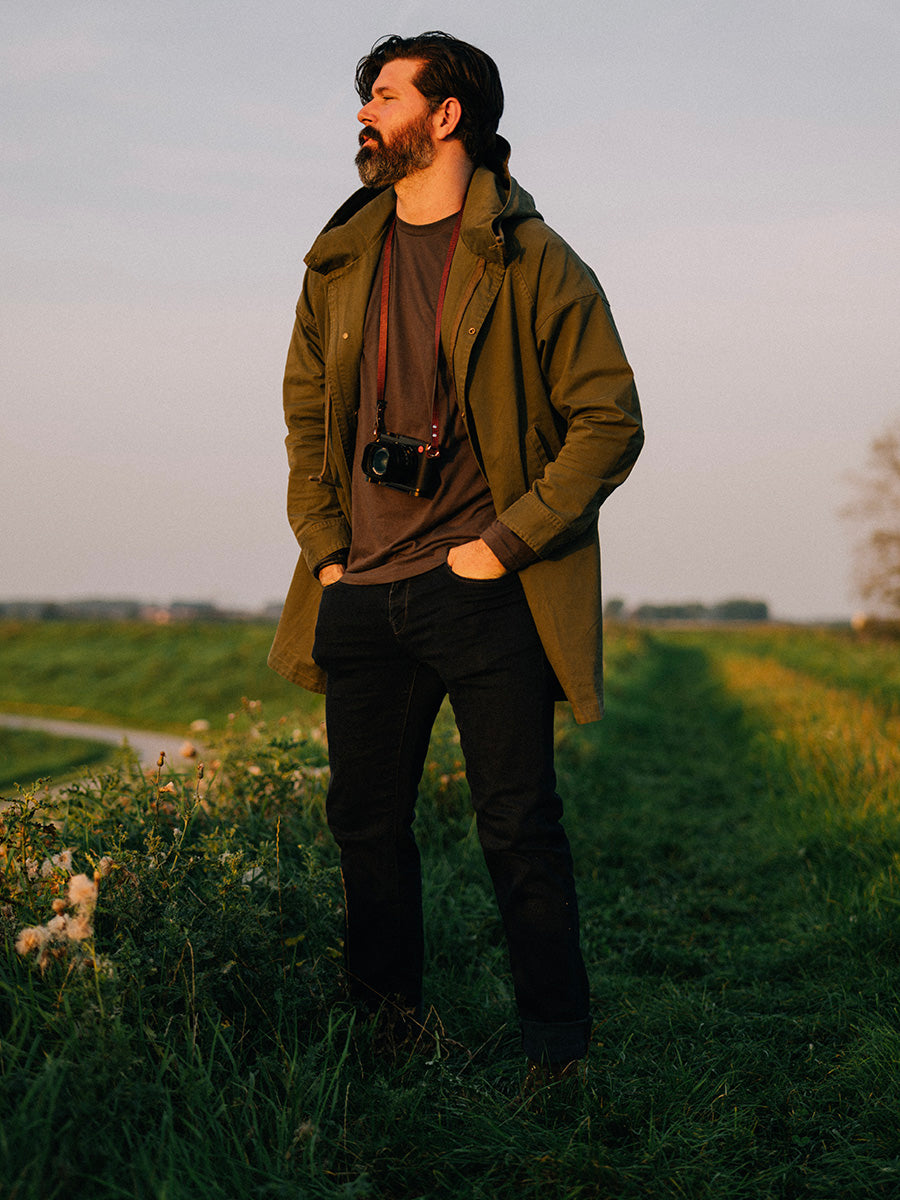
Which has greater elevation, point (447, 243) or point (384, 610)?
point (447, 243)

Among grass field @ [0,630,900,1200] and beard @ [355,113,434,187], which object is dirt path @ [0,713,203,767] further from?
beard @ [355,113,434,187]

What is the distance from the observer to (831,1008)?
3.12 m

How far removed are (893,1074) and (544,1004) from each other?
0.90 meters

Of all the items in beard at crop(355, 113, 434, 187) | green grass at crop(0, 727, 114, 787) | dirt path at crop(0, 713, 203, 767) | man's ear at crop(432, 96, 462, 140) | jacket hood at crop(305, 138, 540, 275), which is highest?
man's ear at crop(432, 96, 462, 140)

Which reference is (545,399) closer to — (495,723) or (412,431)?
(412,431)

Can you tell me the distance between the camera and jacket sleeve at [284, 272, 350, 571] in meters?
2.87

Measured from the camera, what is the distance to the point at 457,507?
2.63 metres

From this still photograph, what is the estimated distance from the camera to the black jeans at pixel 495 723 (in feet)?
8.26

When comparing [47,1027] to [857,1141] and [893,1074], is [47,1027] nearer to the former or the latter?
[857,1141]

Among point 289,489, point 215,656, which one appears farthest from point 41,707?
point 289,489

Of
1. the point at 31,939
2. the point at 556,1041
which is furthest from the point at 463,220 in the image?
the point at 556,1041

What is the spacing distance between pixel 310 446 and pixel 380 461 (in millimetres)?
515

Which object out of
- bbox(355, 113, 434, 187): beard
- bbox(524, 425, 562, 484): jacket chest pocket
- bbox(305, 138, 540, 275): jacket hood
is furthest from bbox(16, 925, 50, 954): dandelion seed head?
bbox(355, 113, 434, 187): beard

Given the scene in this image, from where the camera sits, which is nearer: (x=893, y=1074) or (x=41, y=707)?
(x=893, y=1074)
